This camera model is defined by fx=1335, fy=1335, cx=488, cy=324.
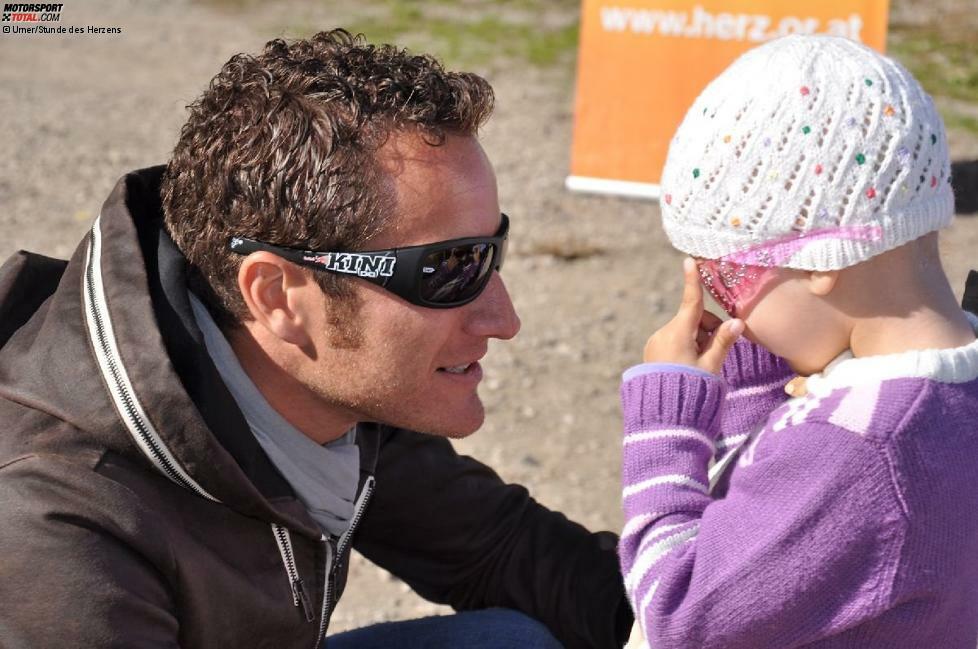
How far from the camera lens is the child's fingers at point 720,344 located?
2.28 metres

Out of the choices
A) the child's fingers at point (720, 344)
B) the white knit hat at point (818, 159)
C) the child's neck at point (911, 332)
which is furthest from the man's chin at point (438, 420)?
the child's neck at point (911, 332)

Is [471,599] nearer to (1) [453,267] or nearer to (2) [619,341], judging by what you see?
(1) [453,267]

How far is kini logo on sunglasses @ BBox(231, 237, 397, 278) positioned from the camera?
2.40 metres

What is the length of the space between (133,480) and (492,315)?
0.77 metres

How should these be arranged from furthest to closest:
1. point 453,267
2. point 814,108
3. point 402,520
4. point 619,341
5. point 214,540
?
point 619,341, point 402,520, point 453,267, point 214,540, point 814,108

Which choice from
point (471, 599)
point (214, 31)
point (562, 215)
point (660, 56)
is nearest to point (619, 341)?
point (562, 215)

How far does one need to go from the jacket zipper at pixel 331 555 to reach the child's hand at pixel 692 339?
0.68 metres

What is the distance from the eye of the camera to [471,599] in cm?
311

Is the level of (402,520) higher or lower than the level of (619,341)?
higher

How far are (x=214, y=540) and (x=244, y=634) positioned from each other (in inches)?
7.3

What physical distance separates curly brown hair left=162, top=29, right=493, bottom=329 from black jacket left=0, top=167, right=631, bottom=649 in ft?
0.31

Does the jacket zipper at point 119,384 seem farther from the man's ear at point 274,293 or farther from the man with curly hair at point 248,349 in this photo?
the man's ear at point 274,293

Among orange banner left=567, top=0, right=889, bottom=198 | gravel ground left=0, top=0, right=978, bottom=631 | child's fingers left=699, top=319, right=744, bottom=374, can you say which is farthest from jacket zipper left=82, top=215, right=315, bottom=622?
orange banner left=567, top=0, right=889, bottom=198

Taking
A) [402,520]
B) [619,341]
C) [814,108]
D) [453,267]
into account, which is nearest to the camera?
[814,108]
